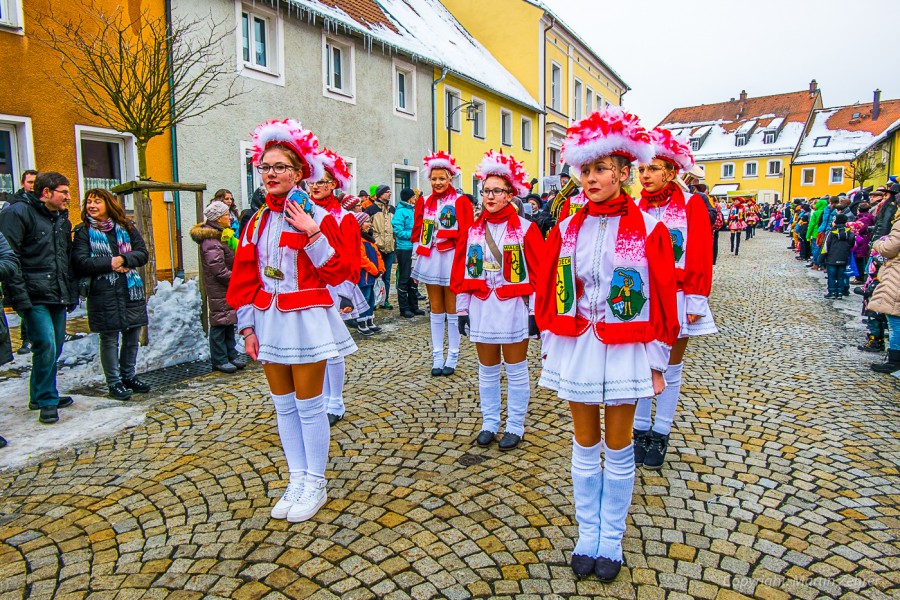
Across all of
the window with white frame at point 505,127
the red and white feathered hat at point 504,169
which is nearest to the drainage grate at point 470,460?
the red and white feathered hat at point 504,169

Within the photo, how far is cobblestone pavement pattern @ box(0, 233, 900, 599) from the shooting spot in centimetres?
285

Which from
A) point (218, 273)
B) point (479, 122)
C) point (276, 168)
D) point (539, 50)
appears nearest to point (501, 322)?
point (276, 168)

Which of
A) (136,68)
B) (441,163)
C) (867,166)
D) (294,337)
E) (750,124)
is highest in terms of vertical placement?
(750,124)

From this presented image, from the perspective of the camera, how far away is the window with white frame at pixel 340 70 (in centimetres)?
1612

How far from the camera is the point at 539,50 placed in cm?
2770

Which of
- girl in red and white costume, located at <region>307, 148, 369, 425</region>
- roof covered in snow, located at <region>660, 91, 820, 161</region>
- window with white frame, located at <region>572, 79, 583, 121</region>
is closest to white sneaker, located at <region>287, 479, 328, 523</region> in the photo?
girl in red and white costume, located at <region>307, 148, 369, 425</region>

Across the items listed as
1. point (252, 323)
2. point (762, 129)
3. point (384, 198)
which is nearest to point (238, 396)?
point (252, 323)

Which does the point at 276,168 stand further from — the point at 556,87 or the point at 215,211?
the point at 556,87

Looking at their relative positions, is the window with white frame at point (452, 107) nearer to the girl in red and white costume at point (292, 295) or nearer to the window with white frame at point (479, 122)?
the window with white frame at point (479, 122)

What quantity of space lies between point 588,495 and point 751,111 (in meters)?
70.2

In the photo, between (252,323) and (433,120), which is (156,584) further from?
(433,120)

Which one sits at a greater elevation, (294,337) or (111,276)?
(111,276)

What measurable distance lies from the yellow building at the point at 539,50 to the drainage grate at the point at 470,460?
2567 centimetres

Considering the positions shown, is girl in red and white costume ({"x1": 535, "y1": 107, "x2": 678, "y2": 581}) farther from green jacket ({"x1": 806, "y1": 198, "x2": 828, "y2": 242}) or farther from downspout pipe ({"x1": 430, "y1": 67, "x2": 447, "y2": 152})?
downspout pipe ({"x1": 430, "y1": 67, "x2": 447, "y2": 152})
